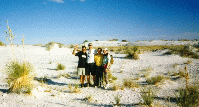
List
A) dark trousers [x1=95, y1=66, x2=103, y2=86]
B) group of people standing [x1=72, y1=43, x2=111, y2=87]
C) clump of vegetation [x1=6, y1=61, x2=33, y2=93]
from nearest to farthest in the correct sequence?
clump of vegetation [x1=6, y1=61, x2=33, y2=93]
group of people standing [x1=72, y1=43, x2=111, y2=87]
dark trousers [x1=95, y1=66, x2=103, y2=86]

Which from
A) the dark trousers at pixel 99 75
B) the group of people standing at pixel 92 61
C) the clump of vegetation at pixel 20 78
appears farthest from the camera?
the dark trousers at pixel 99 75

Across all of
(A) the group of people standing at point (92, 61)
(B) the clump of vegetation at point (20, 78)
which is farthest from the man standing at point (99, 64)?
(B) the clump of vegetation at point (20, 78)

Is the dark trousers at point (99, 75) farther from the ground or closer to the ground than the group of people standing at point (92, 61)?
closer to the ground

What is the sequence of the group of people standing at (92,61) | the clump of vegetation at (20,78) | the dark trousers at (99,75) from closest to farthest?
1. the clump of vegetation at (20,78)
2. the group of people standing at (92,61)
3. the dark trousers at (99,75)

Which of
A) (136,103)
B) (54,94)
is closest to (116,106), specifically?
(136,103)

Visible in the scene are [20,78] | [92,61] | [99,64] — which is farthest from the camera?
[99,64]

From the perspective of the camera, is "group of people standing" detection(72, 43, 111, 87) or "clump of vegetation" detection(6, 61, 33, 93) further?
"group of people standing" detection(72, 43, 111, 87)

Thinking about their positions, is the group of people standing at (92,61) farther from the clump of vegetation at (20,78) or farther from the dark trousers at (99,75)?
the clump of vegetation at (20,78)

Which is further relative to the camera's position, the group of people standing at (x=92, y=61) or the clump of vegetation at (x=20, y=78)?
the group of people standing at (x=92, y=61)

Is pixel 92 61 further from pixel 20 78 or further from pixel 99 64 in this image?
pixel 20 78

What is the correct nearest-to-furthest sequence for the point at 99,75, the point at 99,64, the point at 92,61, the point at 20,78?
the point at 20,78, the point at 92,61, the point at 99,64, the point at 99,75

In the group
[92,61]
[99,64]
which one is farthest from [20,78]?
[99,64]

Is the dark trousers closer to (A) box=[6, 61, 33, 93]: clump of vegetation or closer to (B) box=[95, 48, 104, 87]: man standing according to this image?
(B) box=[95, 48, 104, 87]: man standing

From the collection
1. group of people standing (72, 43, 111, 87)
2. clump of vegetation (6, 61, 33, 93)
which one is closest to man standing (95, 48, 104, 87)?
group of people standing (72, 43, 111, 87)
